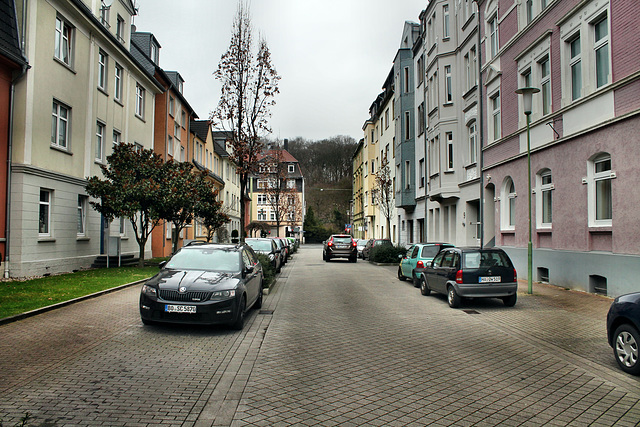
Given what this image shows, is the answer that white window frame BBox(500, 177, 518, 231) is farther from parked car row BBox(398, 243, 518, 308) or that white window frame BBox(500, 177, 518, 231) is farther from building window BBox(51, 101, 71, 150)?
building window BBox(51, 101, 71, 150)

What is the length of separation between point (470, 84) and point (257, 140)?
10590 millimetres

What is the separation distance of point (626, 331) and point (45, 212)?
17831 millimetres

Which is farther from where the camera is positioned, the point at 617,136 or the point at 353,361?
the point at 617,136

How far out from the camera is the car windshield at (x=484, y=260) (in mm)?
11508

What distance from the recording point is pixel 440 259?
13133 millimetres

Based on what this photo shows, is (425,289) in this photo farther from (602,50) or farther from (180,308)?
(180,308)

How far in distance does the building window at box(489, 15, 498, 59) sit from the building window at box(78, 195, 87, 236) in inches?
701

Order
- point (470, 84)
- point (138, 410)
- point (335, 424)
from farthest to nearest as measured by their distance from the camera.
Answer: point (470, 84), point (138, 410), point (335, 424)

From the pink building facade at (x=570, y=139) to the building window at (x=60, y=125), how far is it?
16.4 m

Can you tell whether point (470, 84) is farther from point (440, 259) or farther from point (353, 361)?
point (353, 361)

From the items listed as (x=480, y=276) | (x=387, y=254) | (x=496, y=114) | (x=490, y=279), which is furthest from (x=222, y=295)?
(x=387, y=254)

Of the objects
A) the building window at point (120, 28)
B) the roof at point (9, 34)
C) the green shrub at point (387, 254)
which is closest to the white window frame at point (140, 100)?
the building window at point (120, 28)

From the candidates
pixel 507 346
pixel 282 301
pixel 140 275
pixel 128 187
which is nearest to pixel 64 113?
pixel 128 187

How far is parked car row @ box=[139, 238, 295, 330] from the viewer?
8375mm
